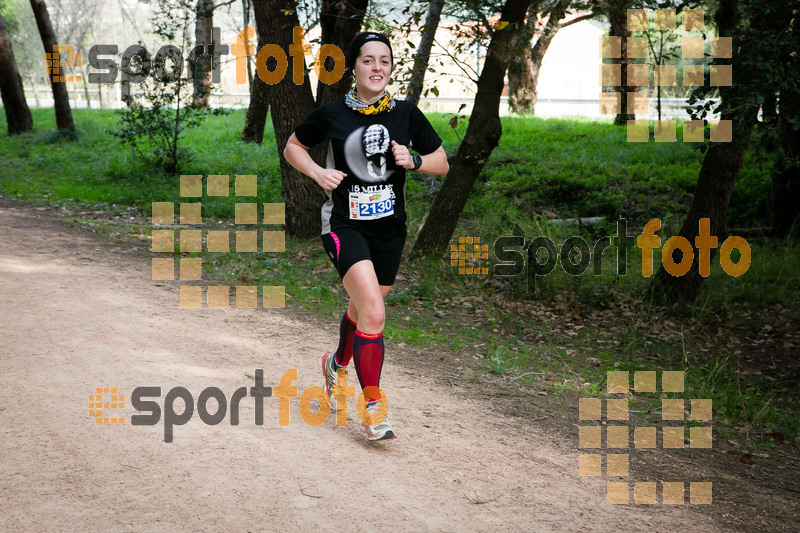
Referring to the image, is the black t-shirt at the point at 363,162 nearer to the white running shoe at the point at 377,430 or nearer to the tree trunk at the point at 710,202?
the white running shoe at the point at 377,430

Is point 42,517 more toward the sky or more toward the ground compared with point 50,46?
more toward the ground

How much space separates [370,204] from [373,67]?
0.79 m

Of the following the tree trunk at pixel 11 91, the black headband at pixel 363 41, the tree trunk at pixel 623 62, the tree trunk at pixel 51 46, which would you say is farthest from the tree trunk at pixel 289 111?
the tree trunk at pixel 11 91

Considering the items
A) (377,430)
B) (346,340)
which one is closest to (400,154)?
(346,340)

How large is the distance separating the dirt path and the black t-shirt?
4.59 feet

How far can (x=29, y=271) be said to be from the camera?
786 centimetres

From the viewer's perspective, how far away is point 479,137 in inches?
367

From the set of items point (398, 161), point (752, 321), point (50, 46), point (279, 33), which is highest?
point (50, 46)

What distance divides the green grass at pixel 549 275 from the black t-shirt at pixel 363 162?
2.89 metres

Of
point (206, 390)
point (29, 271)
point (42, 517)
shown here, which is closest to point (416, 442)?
point (206, 390)

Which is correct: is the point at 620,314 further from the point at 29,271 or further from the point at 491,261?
the point at 29,271

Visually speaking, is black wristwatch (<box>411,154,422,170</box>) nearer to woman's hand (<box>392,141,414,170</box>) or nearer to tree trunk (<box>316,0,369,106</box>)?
woman's hand (<box>392,141,414,170</box>)

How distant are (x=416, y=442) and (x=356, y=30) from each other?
7.65 metres

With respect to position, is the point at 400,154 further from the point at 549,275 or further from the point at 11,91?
the point at 11,91
